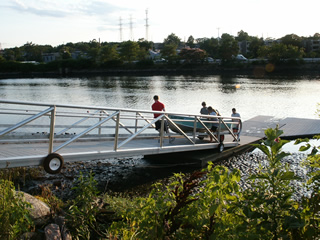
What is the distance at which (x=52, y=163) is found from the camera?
8.00m

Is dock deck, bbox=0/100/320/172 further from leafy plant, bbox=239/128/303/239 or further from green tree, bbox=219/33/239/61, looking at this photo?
green tree, bbox=219/33/239/61

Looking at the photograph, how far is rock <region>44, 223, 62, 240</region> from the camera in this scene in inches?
191

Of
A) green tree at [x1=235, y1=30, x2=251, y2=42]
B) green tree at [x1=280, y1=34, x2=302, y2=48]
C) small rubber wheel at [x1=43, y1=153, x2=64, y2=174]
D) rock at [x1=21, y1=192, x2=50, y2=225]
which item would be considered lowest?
rock at [x1=21, y1=192, x2=50, y2=225]

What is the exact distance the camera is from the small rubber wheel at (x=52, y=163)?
7.93 meters

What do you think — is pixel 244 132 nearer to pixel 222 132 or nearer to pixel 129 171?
pixel 222 132

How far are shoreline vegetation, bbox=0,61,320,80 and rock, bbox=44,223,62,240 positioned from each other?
301ft

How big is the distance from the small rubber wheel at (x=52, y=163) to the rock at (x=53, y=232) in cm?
304

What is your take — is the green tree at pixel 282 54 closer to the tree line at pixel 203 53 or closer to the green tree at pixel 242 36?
the tree line at pixel 203 53

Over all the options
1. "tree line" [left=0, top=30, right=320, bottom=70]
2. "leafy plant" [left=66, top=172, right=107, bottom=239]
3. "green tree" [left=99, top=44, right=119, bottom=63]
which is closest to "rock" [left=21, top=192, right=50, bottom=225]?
"leafy plant" [left=66, top=172, right=107, bottom=239]

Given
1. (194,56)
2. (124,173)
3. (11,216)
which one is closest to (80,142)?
(124,173)

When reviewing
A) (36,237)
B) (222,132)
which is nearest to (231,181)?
(36,237)

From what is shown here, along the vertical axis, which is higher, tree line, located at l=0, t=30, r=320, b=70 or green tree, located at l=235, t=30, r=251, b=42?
green tree, located at l=235, t=30, r=251, b=42

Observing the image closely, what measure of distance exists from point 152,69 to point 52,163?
99716 mm

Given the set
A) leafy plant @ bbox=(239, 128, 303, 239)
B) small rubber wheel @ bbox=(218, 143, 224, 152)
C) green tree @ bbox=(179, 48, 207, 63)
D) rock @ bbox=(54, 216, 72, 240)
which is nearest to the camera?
leafy plant @ bbox=(239, 128, 303, 239)
